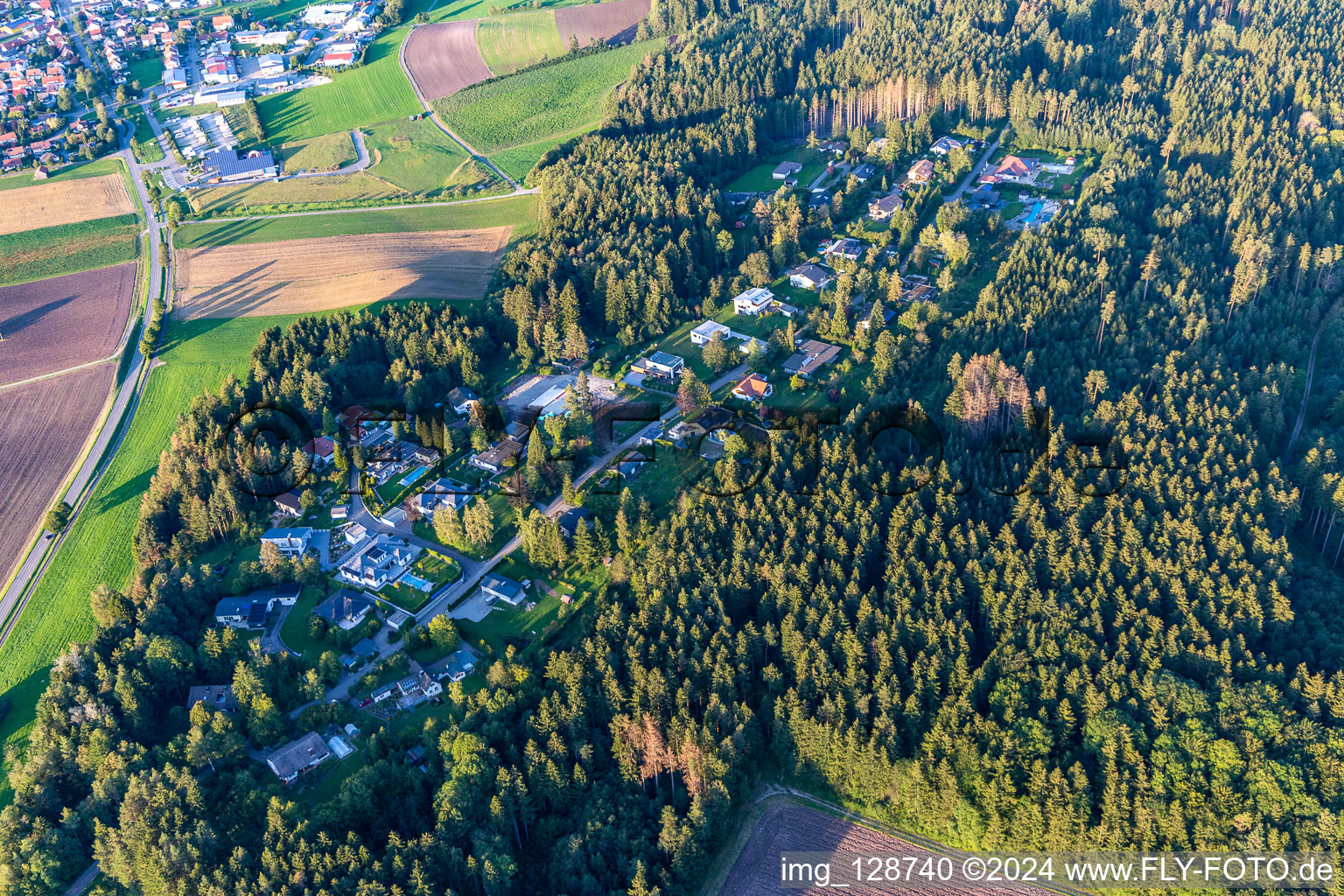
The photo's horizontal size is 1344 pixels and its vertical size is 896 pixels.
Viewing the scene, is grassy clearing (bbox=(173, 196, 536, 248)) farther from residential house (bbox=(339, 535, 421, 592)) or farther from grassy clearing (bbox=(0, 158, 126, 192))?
residential house (bbox=(339, 535, 421, 592))

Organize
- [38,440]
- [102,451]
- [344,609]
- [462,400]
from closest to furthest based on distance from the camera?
1. [344,609]
2. [462,400]
3. [102,451]
4. [38,440]

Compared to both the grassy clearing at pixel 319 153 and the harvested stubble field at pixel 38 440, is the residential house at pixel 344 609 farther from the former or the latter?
the grassy clearing at pixel 319 153

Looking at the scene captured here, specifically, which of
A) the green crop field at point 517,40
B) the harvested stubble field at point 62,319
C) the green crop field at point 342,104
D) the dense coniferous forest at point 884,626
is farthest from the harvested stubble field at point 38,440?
the green crop field at point 517,40

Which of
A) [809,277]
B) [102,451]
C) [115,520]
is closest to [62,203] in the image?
[102,451]

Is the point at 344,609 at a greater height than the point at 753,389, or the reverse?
the point at 753,389

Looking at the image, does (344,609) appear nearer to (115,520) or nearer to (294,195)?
(115,520)

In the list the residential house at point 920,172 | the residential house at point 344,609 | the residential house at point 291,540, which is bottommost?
the residential house at point 344,609

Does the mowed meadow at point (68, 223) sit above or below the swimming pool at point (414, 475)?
above
